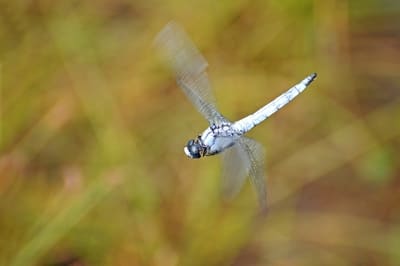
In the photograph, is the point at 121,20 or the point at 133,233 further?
the point at 121,20

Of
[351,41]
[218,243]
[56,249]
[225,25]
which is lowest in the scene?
[218,243]

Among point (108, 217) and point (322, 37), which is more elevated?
point (322, 37)

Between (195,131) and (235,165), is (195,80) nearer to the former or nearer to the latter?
(235,165)

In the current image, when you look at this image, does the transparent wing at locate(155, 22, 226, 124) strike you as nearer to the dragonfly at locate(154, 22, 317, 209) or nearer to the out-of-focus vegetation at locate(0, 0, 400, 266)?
the dragonfly at locate(154, 22, 317, 209)

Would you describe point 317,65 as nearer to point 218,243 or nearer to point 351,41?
point 351,41

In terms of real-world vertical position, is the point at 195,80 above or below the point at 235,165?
above

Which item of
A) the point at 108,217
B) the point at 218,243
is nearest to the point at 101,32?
the point at 108,217

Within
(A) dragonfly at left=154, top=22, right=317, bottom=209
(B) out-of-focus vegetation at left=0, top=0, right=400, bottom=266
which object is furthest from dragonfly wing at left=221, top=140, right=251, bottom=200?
(B) out-of-focus vegetation at left=0, top=0, right=400, bottom=266

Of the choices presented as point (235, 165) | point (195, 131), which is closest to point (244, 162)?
point (235, 165)
